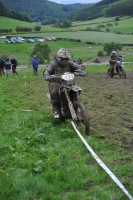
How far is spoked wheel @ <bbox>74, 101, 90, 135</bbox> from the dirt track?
47 centimetres

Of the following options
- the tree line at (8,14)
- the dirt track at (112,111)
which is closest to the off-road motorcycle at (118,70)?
the dirt track at (112,111)

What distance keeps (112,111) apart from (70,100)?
2.65 m

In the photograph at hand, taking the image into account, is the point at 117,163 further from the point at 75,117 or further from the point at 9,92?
the point at 9,92

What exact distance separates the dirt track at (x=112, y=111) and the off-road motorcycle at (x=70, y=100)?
731 mm

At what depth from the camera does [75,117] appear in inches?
370

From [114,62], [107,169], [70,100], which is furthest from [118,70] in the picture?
[107,169]

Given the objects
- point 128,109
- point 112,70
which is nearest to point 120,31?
point 112,70

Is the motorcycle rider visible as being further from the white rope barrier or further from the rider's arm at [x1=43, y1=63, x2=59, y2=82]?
the white rope barrier

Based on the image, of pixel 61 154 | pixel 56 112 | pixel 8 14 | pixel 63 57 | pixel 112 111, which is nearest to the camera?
pixel 61 154

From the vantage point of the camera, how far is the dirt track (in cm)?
910

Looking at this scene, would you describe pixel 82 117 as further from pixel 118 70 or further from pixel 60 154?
pixel 118 70

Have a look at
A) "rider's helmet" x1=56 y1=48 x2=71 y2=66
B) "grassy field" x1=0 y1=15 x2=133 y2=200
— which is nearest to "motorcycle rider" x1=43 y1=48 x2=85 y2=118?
"rider's helmet" x1=56 y1=48 x2=71 y2=66

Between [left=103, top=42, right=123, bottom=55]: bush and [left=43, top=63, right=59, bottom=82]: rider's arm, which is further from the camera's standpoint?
[left=103, top=42, right=123, bottom=55]: bush

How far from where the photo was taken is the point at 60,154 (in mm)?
7605
